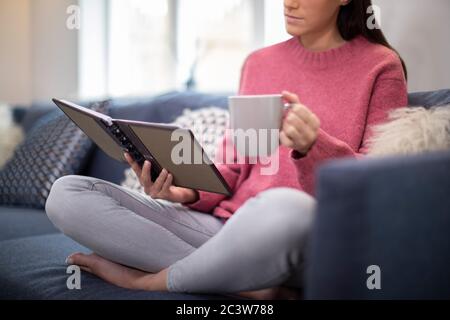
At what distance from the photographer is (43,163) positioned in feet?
6.20

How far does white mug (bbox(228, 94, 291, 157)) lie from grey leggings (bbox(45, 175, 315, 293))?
0.11 m

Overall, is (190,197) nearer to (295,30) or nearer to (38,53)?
(295,30)

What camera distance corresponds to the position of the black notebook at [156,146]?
38.3 inches

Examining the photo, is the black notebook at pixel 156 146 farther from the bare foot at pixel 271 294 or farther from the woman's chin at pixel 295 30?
the woman's chin at pixel 295 30

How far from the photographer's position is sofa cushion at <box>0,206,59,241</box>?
1542 mm

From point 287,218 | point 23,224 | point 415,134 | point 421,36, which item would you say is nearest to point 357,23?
point 421,36

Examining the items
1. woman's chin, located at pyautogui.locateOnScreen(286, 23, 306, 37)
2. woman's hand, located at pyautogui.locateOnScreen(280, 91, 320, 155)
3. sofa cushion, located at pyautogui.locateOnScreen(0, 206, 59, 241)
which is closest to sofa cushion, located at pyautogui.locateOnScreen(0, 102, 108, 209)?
sofa cushion, located at pyautogui.locateOnScreen(0, 206, 59, 241)

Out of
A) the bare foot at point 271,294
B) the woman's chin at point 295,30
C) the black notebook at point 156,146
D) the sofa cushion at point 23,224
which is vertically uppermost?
the woman's chin at point 295,30

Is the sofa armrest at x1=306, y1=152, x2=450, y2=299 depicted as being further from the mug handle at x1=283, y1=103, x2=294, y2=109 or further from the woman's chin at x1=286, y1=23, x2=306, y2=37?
the woman's chin at x1=286, y1=23, x2=306, y2=37

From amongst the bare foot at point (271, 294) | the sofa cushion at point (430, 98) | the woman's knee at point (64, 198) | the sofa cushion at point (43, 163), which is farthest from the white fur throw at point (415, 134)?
the sofa cushion at point (43, 163)

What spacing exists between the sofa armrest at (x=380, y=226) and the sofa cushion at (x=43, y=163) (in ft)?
4.31

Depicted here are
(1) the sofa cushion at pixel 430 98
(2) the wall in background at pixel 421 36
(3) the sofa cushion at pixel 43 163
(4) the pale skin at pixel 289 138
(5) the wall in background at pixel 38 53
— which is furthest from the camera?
(5) the wall in background at pixel 38 53

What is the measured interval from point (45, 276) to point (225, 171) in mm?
491
